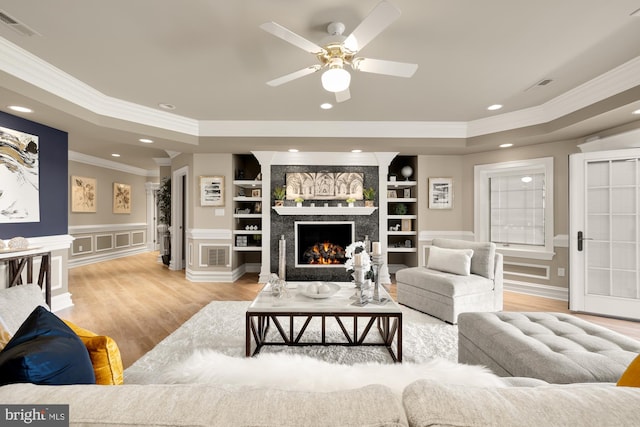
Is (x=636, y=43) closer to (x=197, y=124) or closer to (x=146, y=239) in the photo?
(x=197, y=124)

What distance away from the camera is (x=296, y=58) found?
2814 millimetres

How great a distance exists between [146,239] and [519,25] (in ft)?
32.1

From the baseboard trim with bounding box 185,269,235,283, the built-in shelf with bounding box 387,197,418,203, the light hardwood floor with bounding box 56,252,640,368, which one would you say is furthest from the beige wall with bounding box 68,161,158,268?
the built-in shelf with bounding box 387,197,418,203

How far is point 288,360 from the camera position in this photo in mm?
1065

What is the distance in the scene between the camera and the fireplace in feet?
17.6

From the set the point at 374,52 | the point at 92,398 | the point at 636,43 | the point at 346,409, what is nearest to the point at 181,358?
the point at 92,398

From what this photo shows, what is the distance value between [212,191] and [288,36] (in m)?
3.81

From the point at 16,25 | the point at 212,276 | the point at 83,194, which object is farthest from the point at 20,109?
the point at 83,194

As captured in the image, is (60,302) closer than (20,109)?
No

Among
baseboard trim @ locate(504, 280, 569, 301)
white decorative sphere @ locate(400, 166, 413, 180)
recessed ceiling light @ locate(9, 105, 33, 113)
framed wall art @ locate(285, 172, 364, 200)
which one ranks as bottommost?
baseboard trim @ locate(504, 280, 569, 301)

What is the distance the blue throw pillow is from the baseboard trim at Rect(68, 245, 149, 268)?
23.3 feet

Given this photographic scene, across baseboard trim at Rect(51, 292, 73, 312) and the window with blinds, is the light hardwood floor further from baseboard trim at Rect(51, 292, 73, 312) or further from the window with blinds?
the window with blinds

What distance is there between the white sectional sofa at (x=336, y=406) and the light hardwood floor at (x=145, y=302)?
2.23m

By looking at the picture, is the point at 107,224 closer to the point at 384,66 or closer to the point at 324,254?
the point at 324,254
